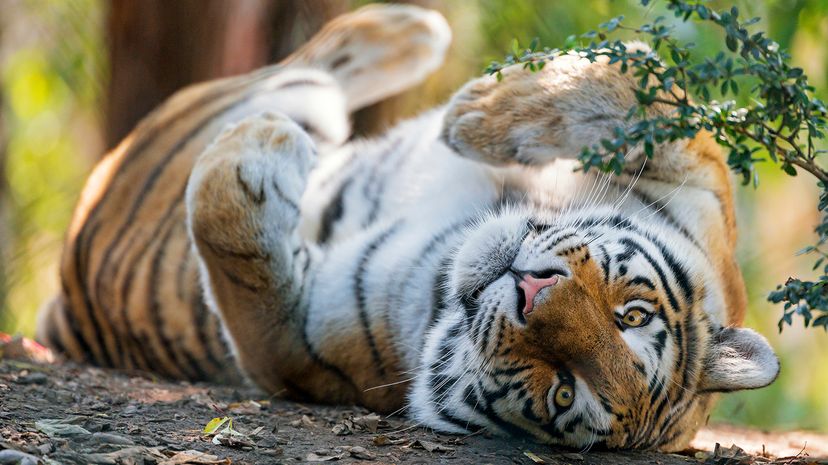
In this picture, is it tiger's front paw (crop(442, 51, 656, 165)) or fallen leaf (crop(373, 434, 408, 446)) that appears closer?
fallen leaf (crop(373, 434, 408, 446))

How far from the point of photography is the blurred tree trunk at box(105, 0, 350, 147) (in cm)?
427

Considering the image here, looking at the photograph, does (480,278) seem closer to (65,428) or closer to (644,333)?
(644,333)

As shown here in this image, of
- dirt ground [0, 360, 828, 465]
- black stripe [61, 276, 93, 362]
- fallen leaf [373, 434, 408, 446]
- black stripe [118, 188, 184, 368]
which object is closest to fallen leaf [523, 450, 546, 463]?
dirt ground [0, 360, 828, 465]

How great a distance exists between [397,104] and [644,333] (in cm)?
293

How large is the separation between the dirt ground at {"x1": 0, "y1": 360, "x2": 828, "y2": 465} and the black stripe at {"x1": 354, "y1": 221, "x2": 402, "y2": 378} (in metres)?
0.14

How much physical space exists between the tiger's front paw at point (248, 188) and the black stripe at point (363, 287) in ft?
0.71

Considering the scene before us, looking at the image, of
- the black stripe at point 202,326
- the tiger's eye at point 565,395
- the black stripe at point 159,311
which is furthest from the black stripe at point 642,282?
the black stripe at point 159,311

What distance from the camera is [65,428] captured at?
1737 millimetres

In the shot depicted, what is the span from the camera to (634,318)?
198 cm

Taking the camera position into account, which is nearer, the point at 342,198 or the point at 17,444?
the point at 17,444

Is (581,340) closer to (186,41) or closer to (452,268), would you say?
(452,268)

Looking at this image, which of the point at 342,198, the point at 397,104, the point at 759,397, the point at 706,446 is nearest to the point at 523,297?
the point at 706,446

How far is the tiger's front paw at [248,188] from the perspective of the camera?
2316 mm

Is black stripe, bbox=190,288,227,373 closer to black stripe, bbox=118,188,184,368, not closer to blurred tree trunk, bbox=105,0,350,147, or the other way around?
black stripe, bbox=118,188,184,368
